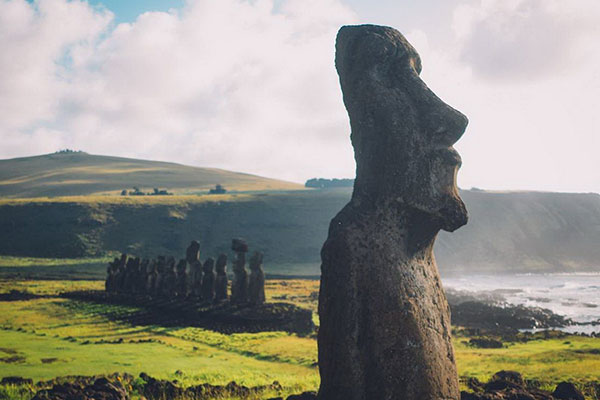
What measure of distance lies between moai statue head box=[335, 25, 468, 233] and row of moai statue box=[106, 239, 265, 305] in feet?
61.2

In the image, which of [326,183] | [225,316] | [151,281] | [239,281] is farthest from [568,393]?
[326,183]

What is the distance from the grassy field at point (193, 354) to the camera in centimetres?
1132

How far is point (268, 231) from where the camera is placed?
79.5 metres

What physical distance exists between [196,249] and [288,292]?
11.0m

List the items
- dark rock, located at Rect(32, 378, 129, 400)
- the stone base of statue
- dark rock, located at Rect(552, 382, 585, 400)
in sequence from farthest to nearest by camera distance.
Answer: the stone base of statue → dark rock, located at Rect(552, 382, 585, 400) → dark rock, located at Rect(32, 378, 129, 400)

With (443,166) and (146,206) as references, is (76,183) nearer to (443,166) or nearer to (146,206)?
(146,206)

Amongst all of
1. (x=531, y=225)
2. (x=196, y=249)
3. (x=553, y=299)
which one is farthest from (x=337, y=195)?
(x=196, y=249)

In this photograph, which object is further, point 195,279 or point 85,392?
point 195,279

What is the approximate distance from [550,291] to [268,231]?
139ft

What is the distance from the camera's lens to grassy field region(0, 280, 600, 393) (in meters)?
11.3

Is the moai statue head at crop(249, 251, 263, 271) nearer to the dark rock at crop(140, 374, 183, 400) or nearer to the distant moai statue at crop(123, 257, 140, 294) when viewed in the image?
the distant moai statue at crop(123, 257, 140, 294)

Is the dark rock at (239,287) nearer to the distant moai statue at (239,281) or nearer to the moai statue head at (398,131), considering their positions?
the distant moai statue at (239,281)

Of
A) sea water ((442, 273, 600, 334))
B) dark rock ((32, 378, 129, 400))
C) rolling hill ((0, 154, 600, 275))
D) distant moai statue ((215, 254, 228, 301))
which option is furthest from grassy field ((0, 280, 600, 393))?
rolling hill ((0, 154, 600, 275))

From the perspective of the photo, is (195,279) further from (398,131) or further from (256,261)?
(398,131)
